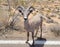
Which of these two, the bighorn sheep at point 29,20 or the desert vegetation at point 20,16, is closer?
the bighorn sheep at point 29,20

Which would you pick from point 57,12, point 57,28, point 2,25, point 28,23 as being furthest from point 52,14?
point 28,23

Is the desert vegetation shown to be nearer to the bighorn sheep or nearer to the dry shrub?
the dry shrub

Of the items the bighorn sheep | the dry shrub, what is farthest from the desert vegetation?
the bighorn sheep

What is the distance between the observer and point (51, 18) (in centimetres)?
1004

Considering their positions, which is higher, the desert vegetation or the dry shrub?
the desert vegetation

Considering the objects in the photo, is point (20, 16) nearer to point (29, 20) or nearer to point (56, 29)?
point (56, 29)

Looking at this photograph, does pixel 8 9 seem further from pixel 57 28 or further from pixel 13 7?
pixel 57 28

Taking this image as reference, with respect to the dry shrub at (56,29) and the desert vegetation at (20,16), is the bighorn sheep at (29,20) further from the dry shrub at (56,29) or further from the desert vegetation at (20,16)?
the dry shrub at (56,29)

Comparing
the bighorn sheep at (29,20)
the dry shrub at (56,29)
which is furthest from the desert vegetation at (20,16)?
the bighorn sheep at (29,20)

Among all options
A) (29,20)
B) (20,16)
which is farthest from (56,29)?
(20,16)

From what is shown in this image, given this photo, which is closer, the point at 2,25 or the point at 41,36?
the point at 41,36

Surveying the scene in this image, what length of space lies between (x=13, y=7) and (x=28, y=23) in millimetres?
3286

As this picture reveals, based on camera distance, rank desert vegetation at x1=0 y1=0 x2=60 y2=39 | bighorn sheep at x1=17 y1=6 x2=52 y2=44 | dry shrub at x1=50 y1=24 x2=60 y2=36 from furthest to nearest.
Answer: desert vegetation at x1=0 y1=0 x2=60 y2=39
dry shrub at x1=50 y1=24 x2=60 y2=36
bighorn sheep at x1=17 y1=6 x2=52 y2=44

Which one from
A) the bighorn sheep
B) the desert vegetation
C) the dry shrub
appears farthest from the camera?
the desert vegetation
